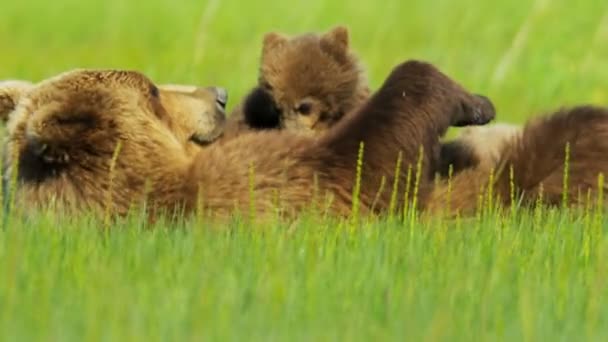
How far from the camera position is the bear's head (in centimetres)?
558

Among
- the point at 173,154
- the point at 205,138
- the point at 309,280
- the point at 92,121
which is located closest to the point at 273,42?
the point at 205,138

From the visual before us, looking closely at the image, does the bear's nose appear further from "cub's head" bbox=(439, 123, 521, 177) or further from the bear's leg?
"cub's head" bbox=(439, 123, 521, 177)

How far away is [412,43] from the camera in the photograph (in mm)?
15961

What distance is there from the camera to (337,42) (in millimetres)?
7863

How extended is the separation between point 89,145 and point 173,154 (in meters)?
0.32

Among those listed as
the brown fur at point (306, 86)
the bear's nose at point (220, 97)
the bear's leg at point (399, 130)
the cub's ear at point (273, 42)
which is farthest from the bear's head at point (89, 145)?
the cub's ear at point (273, 42)

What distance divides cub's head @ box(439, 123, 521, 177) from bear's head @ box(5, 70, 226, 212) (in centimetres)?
117

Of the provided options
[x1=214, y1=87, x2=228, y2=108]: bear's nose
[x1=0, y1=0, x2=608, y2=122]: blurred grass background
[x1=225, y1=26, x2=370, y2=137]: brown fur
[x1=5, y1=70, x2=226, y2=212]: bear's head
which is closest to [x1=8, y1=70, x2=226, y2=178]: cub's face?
[x1=5, y1=70, x2=226, y2=212]: bear's head

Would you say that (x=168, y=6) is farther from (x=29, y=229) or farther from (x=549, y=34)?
(x=29, y=229)

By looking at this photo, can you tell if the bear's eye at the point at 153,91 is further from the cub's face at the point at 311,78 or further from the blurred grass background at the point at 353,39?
the blurred grass background at the point at 353,39

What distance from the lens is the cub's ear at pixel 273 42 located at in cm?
789

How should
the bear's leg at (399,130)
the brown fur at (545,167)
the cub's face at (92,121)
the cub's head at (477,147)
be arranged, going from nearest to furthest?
1. the cub's face at (92,121)
2. the bear's leg at (399,130)
3. the brown fur at (545,167)
4. the cub's head at (477,147)

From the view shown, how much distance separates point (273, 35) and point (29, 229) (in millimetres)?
3092

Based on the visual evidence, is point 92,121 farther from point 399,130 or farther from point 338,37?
point 338,37
